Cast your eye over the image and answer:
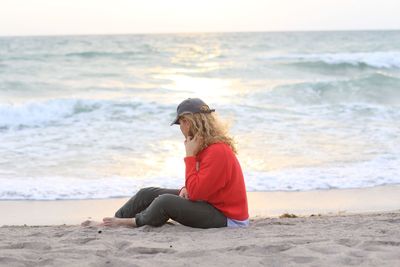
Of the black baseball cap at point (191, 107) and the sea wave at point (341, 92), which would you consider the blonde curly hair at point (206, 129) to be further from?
the sea wave at point (341, 92)

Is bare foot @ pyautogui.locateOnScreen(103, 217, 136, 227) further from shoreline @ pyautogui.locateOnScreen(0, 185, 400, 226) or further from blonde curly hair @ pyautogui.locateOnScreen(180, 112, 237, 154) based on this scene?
shoreline @ pyautogui.locateOnScreen(0, 185, 400, 226)

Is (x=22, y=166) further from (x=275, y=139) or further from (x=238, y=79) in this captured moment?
(x=238, y=79)

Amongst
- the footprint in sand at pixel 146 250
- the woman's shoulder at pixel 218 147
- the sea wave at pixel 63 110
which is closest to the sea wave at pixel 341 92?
the sea wave at pixel 63 110

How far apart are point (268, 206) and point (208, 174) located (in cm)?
250

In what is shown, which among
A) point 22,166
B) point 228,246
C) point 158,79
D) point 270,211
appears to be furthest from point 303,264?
point 158,79

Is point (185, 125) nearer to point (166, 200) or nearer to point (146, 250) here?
point (166, 200)

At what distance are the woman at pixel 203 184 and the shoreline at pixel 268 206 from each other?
4.73ft

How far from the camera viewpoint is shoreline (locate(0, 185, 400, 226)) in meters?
6.44

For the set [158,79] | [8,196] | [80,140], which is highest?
[158,79]

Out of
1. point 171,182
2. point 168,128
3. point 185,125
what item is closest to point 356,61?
point 168,128

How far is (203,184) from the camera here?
15.1 feet

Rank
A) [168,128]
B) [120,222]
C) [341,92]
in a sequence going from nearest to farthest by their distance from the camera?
[120,222] → [168,128] → [341,92]

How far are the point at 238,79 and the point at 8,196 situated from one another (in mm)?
19161

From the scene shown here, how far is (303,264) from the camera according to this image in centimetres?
363
